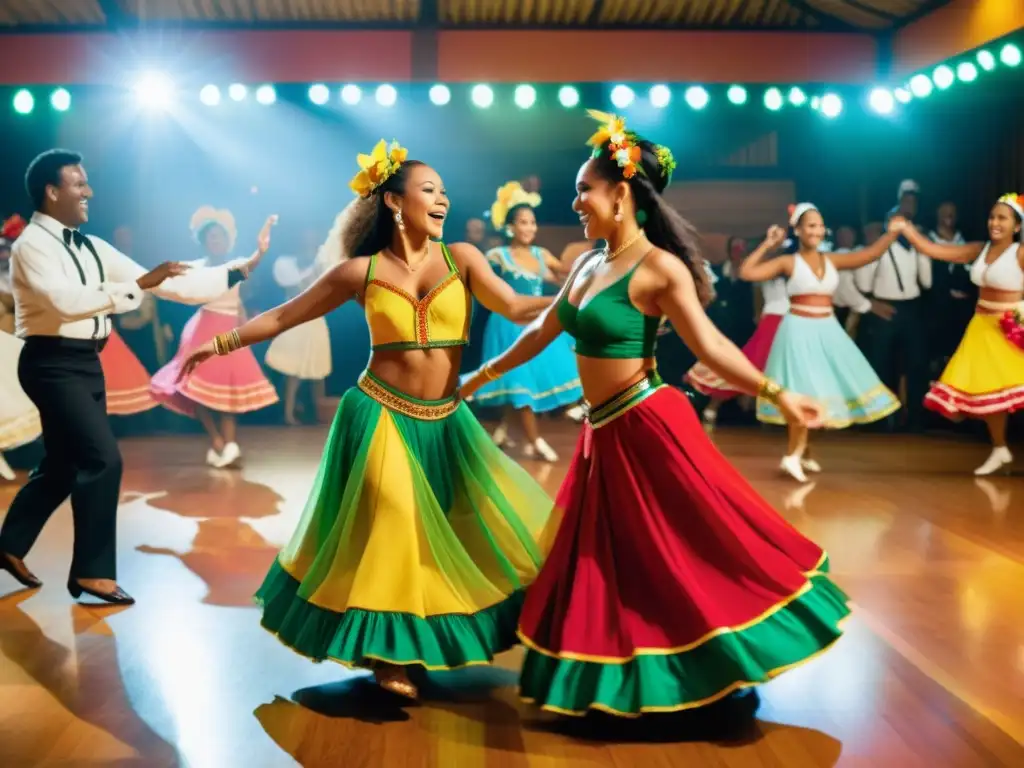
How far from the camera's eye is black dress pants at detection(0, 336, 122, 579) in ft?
14.3

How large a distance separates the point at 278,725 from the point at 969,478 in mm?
5374

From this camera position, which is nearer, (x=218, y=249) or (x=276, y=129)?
(x=218, y=249)

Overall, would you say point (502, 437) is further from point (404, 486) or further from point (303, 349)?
point (404, 486)

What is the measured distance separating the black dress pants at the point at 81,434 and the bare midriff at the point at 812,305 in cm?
447

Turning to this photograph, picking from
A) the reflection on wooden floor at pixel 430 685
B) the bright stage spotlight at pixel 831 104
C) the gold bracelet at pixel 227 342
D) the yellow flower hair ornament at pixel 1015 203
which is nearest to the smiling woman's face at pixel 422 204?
the gold bracelet at pixel 227 342

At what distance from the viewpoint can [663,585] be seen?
309cm

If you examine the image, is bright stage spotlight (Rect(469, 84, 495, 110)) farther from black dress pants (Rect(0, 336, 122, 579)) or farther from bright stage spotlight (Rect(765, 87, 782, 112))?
black dress pants (Rect(0, 336, 122, 579))

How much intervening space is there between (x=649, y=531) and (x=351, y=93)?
779 cm

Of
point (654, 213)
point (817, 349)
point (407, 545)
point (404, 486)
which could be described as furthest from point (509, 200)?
point (407, 545)

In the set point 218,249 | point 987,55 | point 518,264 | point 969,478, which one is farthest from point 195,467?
point 987,55

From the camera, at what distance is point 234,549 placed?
17.8 feet

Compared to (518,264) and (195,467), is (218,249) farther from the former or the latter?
(518,264)

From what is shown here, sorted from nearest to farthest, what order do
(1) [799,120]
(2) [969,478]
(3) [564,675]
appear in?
1. (3) [564,675]
2. (2) [969,478]
3. (1) [799,120]

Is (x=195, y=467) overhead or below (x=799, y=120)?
below
